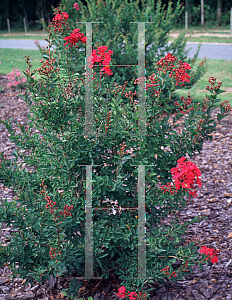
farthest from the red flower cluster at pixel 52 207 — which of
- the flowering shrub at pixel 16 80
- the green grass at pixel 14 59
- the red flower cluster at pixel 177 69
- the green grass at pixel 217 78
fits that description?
the green grass at pixel 14 59

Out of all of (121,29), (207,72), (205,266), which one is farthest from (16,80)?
(205,266)

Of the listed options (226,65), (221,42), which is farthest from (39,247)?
(221,42)

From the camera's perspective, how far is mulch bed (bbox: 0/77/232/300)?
2.35 m

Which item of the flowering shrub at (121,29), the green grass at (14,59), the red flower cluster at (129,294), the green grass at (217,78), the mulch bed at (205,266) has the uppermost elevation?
the flowering shrub at (121,29)

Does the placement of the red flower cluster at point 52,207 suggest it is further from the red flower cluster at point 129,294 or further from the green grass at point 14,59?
the green grass at point 14,59

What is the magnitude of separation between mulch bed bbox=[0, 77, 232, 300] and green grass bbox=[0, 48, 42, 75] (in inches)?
237

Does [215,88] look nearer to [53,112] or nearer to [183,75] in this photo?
[183,75]

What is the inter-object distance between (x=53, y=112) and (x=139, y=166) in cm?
62

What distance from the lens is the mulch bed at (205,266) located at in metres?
2.35

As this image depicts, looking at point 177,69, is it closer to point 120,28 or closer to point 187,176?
point 187,176

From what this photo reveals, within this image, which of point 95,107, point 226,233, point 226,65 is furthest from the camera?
point 226,65

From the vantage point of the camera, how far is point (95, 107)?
7.45ft

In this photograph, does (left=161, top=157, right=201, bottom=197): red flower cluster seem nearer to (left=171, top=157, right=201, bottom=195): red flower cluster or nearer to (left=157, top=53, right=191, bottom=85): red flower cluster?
(left=171, top=157, right=201, bottom=195): red flower cluster

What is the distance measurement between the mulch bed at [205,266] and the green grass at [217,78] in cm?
240
